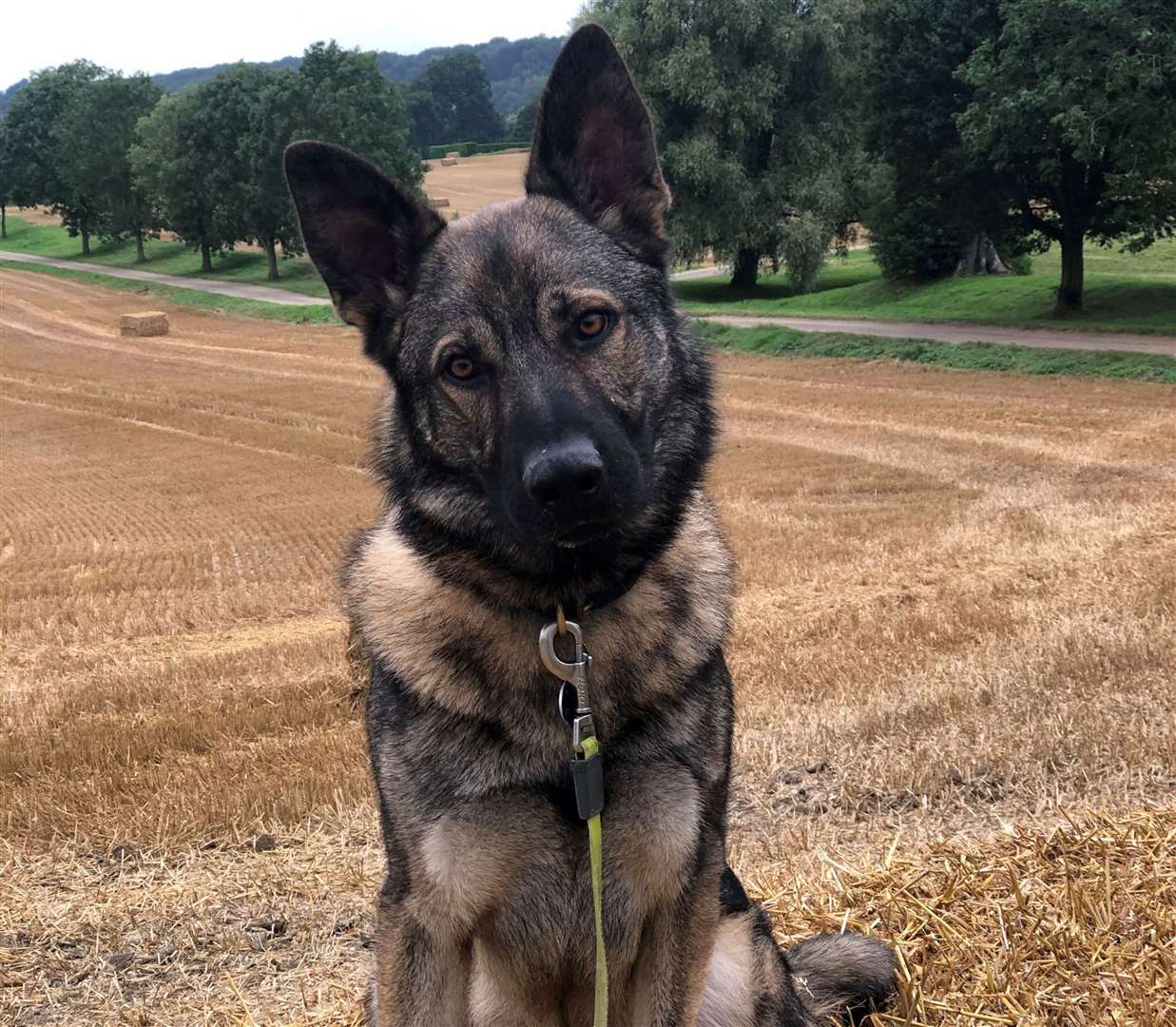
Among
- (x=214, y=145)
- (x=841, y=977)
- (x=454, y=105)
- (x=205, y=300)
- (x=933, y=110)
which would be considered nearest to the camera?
(x=841, y=977)

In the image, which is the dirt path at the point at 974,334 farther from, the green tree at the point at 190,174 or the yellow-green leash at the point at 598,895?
the green tree at the point at 190,174

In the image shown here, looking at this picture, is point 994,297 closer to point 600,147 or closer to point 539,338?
point 600,147

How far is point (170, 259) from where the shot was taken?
2800 inches

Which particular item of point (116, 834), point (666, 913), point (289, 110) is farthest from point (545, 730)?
point (289, 110)

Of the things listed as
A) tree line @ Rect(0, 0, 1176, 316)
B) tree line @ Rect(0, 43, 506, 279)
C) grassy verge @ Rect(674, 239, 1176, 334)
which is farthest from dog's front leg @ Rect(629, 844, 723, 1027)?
tree line @ Rect(0, 43, 506, 279)

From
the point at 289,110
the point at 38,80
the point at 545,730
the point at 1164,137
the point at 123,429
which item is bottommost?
the point at 123,429

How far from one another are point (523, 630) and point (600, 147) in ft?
5.04

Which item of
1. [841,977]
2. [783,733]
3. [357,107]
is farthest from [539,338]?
[357,107]

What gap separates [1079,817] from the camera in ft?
16.2

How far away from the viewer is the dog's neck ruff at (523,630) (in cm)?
334

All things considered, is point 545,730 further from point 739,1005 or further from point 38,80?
point 38,80

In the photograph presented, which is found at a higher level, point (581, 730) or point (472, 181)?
point (472, 181)

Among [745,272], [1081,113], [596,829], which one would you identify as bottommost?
[596,829]

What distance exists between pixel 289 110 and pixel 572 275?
199 ft
